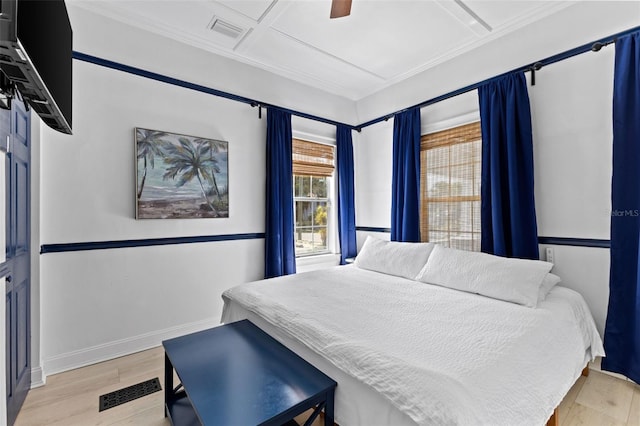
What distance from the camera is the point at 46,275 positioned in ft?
7.29

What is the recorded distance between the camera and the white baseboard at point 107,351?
7.32 feet

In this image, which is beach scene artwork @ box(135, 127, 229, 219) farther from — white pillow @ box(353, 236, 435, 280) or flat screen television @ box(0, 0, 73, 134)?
white pillow @ box(353, 236, 435, 280)

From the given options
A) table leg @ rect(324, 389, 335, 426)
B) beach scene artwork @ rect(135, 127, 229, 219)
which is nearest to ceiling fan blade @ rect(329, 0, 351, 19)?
beach scene artwork @ rect(135, 127, 229, 219)

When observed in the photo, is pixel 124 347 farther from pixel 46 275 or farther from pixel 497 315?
pixel 497 315

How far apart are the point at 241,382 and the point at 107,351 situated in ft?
6.00

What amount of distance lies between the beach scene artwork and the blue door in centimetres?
74

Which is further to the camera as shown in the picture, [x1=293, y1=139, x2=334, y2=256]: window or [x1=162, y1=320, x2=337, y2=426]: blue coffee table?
[x1=293, y1=139, x2=334, y2=256]: window

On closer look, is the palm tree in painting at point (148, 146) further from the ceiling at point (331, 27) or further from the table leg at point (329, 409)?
the table leg at point (329, 409)

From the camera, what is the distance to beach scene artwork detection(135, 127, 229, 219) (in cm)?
261

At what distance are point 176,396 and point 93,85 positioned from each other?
2438 mm

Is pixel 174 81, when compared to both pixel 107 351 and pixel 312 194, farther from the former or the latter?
pixel 107 351

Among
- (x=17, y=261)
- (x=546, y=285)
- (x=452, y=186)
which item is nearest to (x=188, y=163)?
(x=17, y=261)

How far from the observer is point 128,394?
1978mm

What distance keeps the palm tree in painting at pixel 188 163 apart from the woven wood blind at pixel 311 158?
3.59ft
